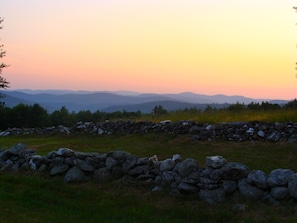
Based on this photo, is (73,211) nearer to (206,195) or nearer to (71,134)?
(206,195)

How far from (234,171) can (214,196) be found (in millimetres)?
706

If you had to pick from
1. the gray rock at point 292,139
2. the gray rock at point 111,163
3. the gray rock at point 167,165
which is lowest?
the gray rock at point 111,163

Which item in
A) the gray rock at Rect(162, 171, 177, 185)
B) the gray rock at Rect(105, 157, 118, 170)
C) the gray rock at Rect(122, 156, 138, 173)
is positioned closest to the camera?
the gray rock at Rect(162, 171, 177, 185)

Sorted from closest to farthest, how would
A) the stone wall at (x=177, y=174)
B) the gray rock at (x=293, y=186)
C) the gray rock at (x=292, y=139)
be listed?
the gray rock at (x=293, y=186)
the stone wall at (x=177, y=174)
the gray rock at (x=292, y=139)

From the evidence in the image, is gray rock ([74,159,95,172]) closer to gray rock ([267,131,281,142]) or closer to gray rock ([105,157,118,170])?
gray rock ([105,157,118,170])

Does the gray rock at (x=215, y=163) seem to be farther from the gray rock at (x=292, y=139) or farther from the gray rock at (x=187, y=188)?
the gray rock at (x=292, y=139)

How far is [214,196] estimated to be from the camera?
7871 mm

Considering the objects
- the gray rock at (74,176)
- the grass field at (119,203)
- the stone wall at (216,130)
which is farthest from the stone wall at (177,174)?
the stone wall at (216,130)

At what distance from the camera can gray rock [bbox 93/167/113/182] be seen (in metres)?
9.89

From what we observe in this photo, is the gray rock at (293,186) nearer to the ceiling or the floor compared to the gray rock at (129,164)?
nearer to the ceiling

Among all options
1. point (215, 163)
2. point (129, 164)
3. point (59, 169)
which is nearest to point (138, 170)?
point (129, 164)

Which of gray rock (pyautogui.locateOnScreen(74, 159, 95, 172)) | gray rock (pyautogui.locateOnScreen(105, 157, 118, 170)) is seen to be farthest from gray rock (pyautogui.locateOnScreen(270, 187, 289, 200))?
gray rock (pyautogui.locateOnScreen(74, 159, 95, 172))

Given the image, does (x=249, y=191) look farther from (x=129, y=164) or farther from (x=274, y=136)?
(x=274, y=136)

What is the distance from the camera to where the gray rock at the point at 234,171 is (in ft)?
26.0
